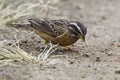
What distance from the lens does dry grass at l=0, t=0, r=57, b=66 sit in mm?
8133

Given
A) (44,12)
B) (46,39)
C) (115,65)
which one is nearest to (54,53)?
(46,39)

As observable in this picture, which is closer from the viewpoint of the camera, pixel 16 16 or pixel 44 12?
pixel 16 16

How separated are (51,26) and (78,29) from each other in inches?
24.0

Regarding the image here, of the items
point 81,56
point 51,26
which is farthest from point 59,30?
point 81,56

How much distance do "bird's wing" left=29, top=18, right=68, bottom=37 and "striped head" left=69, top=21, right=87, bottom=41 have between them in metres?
0.14

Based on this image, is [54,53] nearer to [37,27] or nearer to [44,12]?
[37,27]

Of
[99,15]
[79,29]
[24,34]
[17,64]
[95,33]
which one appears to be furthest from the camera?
[99,15]

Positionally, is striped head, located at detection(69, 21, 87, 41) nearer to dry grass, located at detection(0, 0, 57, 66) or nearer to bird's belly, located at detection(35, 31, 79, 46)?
bird's belly, located at detection(35, 31, 79, 46)

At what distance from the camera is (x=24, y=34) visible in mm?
10078

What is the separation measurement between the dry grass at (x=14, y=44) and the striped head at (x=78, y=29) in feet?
1.26

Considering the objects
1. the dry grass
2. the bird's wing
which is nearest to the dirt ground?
the dry grass

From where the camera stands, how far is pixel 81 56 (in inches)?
353

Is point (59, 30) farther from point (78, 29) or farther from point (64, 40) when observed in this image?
point (78, 29)

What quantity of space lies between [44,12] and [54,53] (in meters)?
2.70
